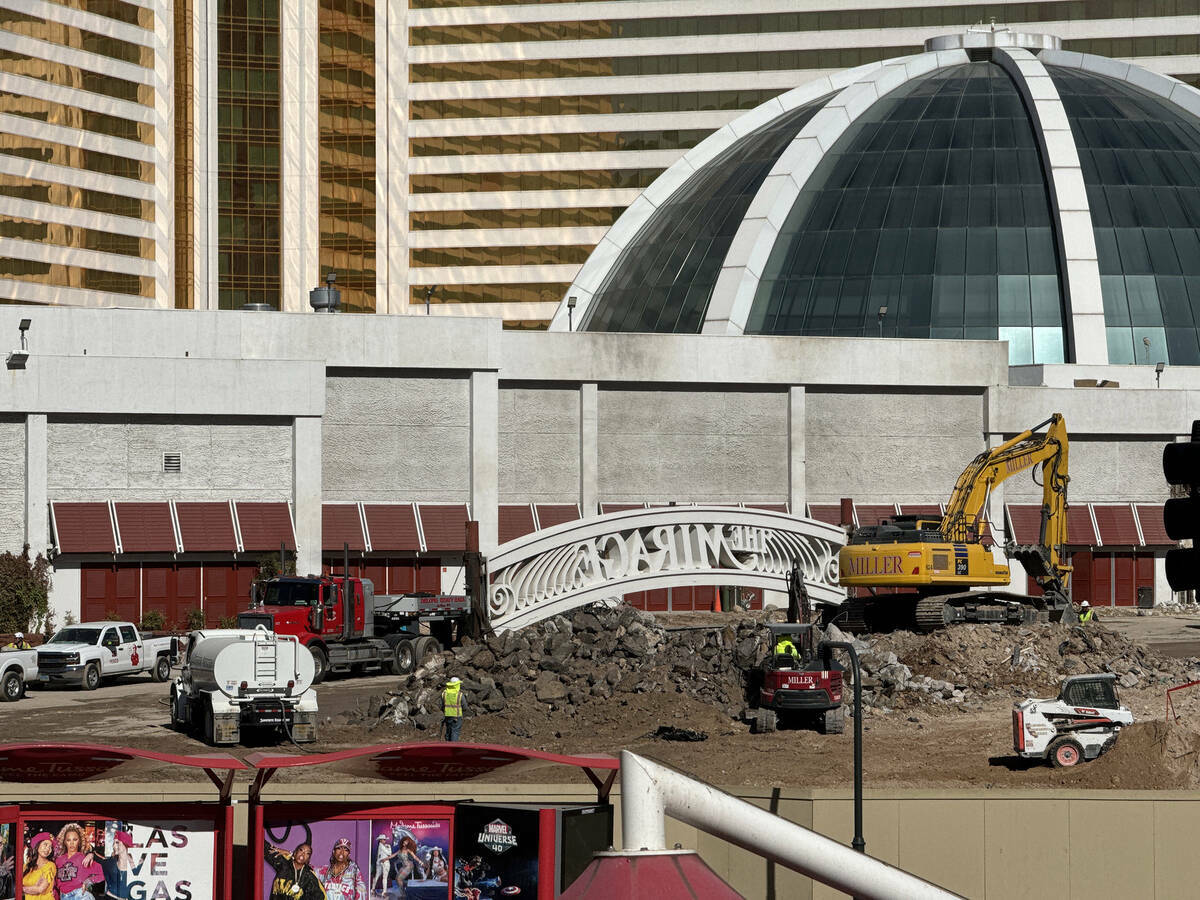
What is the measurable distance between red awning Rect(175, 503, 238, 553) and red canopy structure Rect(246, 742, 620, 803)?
42866 mm

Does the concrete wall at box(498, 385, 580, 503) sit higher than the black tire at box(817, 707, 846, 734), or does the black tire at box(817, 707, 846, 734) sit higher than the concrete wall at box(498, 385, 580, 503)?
the concrete wall at box(498, 385, 580, 503)

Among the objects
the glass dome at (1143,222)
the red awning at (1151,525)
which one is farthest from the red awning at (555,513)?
the glass dome at (1143,222)

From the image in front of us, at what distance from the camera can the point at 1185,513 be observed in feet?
41.4

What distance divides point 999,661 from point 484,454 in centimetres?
2468

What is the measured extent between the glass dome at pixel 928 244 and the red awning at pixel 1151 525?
7.26 metres

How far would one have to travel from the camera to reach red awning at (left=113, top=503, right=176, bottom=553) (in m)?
59.0

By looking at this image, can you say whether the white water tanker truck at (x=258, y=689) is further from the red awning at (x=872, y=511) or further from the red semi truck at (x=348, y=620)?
the red awning at (x=872, y=511)

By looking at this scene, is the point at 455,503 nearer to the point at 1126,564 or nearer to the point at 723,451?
the point at 723,451

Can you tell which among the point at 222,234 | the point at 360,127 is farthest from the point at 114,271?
the point at 360,127

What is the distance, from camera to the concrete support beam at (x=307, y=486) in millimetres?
61469

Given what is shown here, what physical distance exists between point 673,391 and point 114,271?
170ft

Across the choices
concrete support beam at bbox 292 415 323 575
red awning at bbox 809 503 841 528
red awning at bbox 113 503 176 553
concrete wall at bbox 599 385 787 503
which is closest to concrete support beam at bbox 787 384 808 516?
concrete wall at bbox 599 385 787 503

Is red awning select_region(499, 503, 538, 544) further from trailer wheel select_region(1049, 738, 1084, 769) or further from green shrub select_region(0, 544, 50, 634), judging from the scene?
trailer wheel select_region(1049, 738, 1084, 769)

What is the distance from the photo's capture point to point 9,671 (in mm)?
44219
